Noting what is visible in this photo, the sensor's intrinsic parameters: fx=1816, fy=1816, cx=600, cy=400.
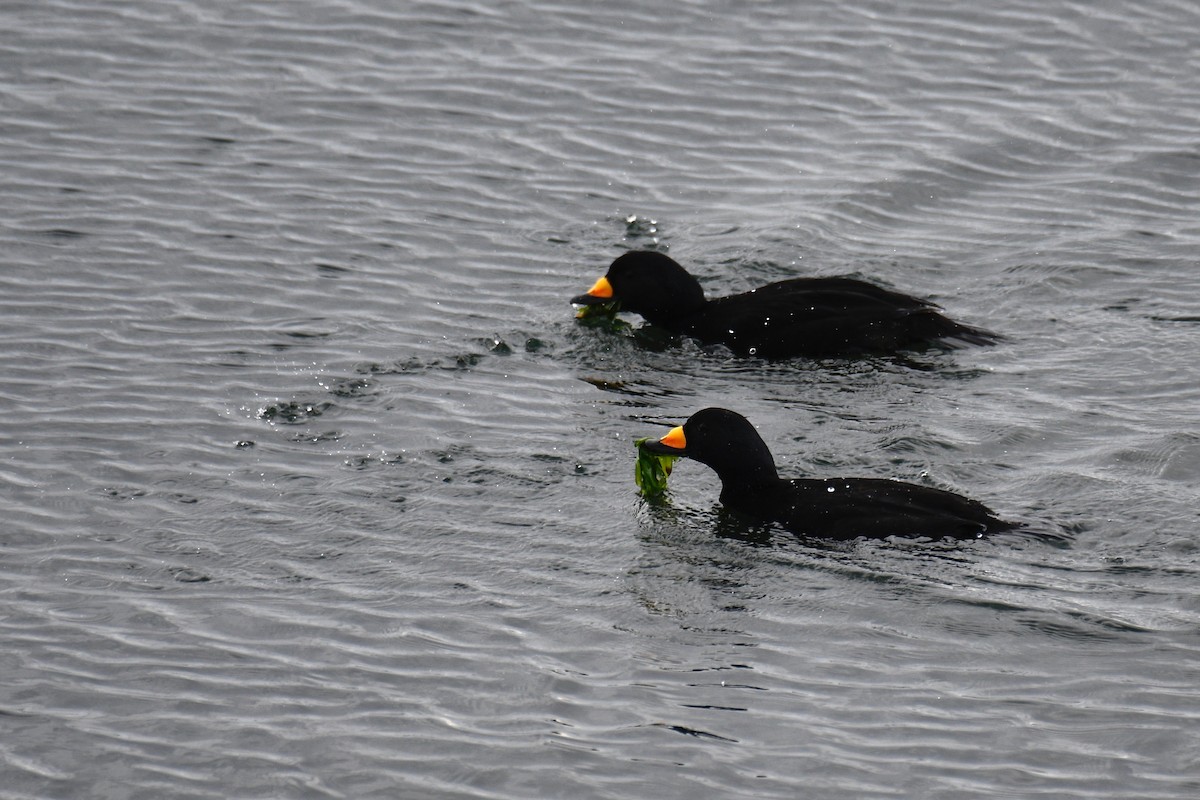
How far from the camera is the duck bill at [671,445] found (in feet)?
30.1

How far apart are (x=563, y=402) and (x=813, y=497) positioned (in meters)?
2.07

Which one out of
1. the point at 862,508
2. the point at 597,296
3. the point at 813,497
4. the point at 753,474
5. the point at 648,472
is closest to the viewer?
the point at 862,508

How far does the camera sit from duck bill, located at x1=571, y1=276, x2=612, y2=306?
11570mm

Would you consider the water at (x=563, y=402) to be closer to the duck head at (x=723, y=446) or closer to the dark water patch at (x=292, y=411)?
the dark water patch at (x=292, y=411)

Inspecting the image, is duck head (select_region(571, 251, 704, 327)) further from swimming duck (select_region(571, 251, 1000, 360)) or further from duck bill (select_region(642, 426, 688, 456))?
duck bill (select_region(642, 426, 688, 456))

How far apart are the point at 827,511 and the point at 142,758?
3484 mm

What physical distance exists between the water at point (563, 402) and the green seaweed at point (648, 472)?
195 mm

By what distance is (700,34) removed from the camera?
53.2ft

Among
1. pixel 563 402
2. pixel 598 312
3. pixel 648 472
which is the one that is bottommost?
pixel 648 472

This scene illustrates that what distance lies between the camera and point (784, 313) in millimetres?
11219

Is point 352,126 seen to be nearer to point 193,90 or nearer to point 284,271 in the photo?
point 193,90

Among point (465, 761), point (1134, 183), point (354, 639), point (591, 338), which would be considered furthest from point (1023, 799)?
point (1134, 183)

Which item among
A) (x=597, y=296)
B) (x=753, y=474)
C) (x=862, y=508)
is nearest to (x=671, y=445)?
(x=753, y=474)

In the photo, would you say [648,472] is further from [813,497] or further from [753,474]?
[813,497]
